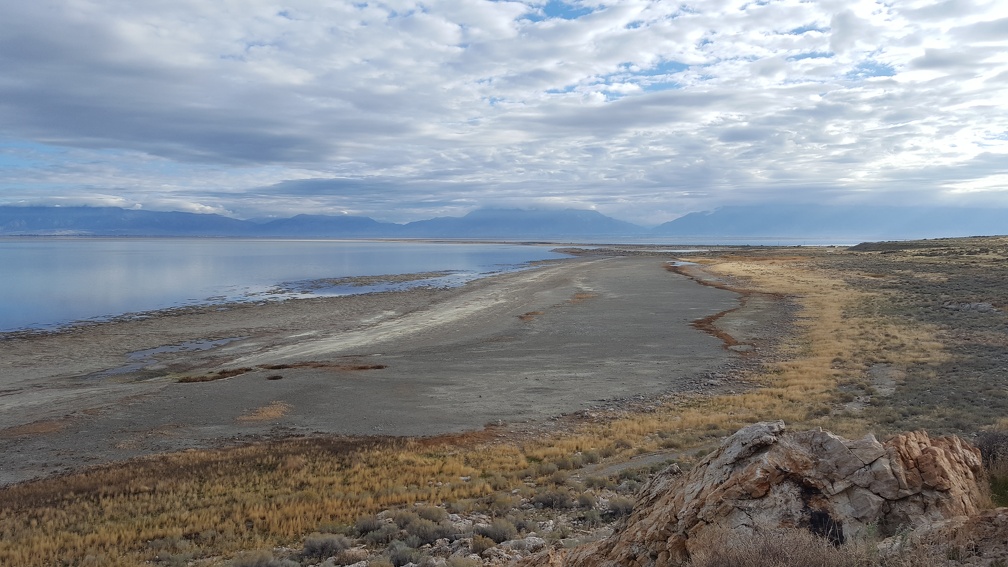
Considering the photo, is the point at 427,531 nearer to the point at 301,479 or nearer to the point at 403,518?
the point at 403,518

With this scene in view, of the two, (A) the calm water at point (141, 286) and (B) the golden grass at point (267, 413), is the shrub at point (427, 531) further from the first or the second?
(A) the calm water at point (141, 286)

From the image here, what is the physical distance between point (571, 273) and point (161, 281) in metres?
48.6

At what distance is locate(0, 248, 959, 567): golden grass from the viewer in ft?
30.8

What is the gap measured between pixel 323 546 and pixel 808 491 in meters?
6.70

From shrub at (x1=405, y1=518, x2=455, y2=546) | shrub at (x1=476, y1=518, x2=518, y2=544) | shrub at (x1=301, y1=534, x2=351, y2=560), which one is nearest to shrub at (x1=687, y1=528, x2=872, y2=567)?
shrub at (x1=476, y1=518, x2=518, y2=544)

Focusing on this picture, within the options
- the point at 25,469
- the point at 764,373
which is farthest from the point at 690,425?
the point at 25,469

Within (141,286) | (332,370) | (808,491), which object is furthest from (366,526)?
(141,286)

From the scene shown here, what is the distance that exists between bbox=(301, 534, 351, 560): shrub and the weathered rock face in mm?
4238

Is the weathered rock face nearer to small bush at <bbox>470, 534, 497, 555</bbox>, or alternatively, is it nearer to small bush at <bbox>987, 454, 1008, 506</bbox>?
small bush at <bbox>987, 454, 1008, 506</bbox>

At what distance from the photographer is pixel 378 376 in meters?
23.8

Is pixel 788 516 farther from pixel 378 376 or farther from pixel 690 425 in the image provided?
pixel 378 376

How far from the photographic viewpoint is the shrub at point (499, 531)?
349 inches

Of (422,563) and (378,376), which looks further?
(378,376)

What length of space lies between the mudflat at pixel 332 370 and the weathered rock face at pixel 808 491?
11908mm
